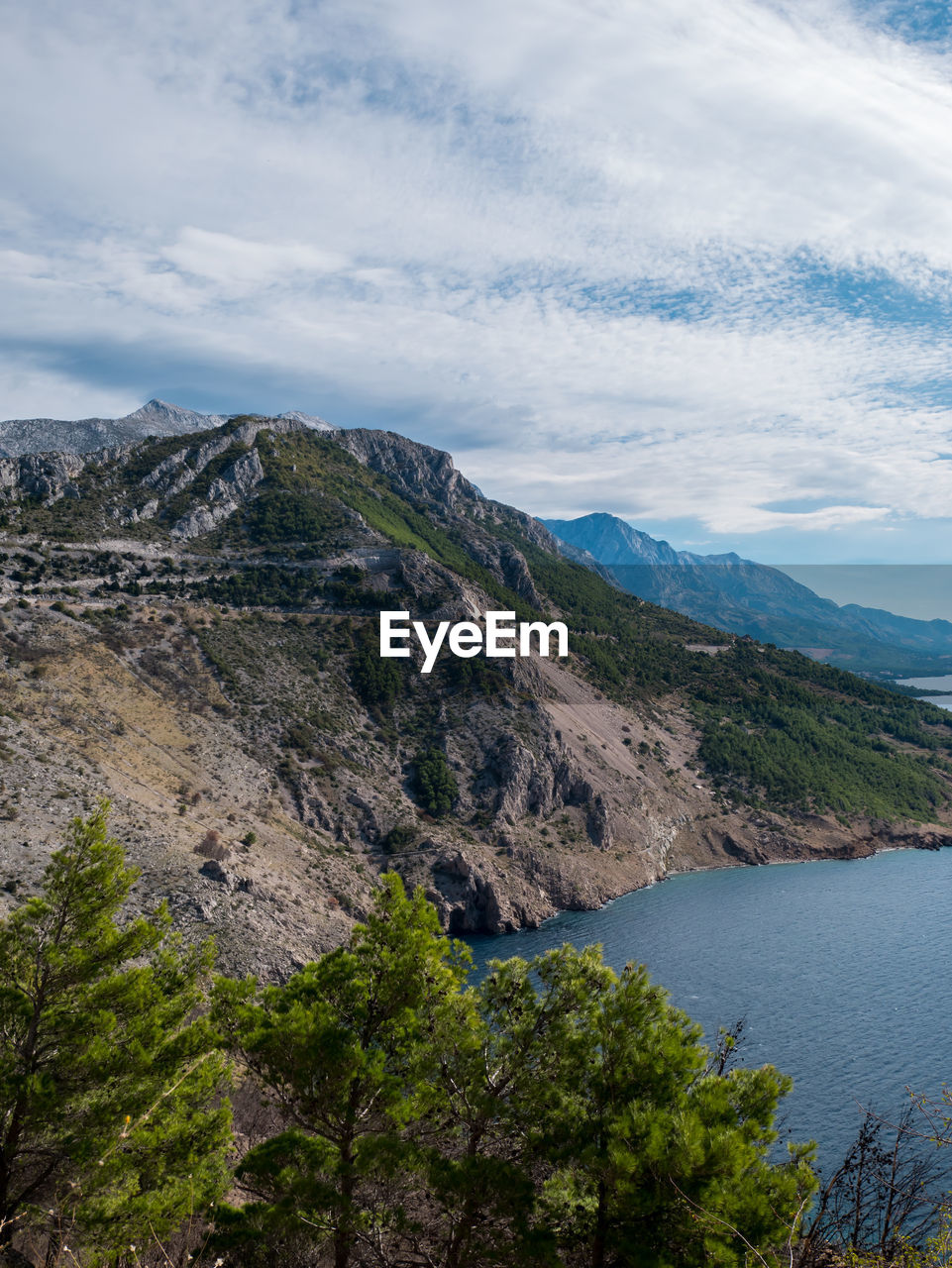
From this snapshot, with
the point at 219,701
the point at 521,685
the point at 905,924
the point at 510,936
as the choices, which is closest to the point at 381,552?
the point at 521,685

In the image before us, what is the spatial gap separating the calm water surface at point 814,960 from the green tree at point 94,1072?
104 feet

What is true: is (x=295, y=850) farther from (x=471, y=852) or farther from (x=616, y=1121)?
(x=616, y=1121)

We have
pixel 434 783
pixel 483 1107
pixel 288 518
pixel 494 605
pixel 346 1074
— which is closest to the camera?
pixel 483 1107

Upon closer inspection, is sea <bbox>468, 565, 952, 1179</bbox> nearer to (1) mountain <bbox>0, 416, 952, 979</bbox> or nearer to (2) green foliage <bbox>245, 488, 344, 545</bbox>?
(1) mountain <bbox>0, 416, 952, 979</bbox>

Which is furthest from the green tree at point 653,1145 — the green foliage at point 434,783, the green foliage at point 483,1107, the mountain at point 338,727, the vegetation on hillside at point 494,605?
the vegetation on hillside at point 494,605

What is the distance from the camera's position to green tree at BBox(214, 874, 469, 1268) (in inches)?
628

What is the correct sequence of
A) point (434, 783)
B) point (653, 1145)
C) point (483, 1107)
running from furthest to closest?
point (434, 783), point (483, 1107), point (653, 1145)

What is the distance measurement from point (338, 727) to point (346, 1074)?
71.6 m

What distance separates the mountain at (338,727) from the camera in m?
57.8

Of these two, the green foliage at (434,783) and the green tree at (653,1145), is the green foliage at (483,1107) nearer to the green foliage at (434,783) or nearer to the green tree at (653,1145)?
the green tree at (653,1145)

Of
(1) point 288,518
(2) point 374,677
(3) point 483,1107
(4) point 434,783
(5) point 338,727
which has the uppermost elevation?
(1) point 288,518

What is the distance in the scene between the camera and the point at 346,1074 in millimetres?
Answer: 16047

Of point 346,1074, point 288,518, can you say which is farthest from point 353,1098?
point 288,518

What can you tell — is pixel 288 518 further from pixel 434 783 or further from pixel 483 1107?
pixel 483 1107
